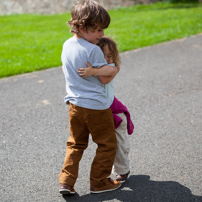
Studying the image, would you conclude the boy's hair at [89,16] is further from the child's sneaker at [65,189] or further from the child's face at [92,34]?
the child's sneaker at [65,189]

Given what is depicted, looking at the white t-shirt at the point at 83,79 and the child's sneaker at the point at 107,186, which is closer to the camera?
the white t-shirt at the point at 83,79

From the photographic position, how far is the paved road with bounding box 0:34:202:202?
126 inches

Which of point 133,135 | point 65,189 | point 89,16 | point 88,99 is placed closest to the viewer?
point 89,16

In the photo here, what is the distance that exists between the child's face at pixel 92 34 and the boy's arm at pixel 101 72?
198 mm

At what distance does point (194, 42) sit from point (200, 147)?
5293 mm

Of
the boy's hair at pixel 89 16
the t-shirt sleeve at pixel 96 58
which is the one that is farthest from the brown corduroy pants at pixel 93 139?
the boy's hair at pixel 89 16

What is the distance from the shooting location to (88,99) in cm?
288

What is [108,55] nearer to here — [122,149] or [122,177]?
[122,149]

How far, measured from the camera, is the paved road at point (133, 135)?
3211 millimetres

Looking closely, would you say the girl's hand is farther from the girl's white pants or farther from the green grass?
the green grass

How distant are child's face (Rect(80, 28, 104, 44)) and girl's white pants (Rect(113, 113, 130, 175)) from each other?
719mm

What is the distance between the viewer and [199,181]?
328 cm

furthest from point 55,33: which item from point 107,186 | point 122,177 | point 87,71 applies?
point 87,71

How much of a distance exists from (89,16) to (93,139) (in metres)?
1.02
